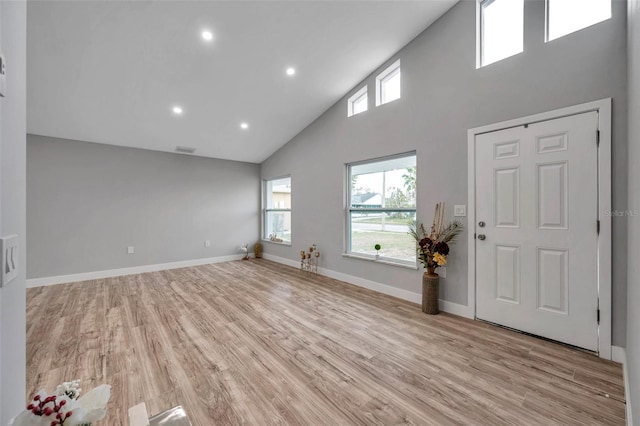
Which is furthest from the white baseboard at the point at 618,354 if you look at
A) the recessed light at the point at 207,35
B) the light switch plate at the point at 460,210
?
the recessed light at the point at 207,35

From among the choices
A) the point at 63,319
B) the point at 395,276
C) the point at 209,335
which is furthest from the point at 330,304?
the point at 63,319

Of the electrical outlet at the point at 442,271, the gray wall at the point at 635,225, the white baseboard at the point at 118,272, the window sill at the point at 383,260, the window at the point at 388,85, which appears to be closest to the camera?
the gray wall at the point at 635,225

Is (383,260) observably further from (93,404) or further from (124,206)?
(124,206)

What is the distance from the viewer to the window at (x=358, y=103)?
4129mm

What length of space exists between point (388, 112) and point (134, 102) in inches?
139

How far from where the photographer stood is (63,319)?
2818 mm

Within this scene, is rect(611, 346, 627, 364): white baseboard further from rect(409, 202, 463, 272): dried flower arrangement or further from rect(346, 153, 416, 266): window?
rect(346, 153, 416, 266): window

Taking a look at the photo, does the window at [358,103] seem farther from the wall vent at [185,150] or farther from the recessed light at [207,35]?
the wall vent at [185,150]

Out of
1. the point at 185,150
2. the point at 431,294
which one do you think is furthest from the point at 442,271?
the point at 185,150

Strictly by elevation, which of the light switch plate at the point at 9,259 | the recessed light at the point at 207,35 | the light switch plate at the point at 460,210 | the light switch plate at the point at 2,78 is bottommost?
the light switch plate at the point at 9,259

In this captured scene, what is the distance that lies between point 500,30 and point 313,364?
3681mm

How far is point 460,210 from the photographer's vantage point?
9.66 feet

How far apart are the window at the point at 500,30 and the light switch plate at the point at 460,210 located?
153 cm

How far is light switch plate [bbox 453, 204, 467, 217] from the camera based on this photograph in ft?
9.55
